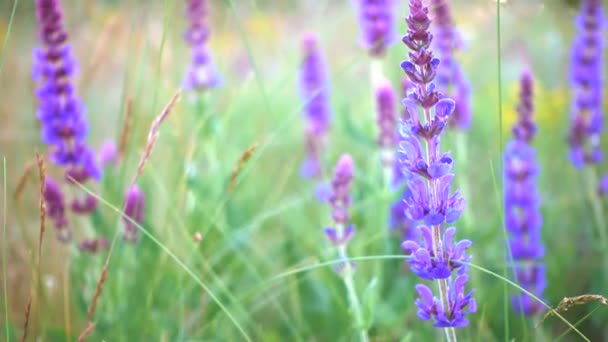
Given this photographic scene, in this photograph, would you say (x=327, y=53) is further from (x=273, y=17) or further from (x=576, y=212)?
(x=576, y=212)

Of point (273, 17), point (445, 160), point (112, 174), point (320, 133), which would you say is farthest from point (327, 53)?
point (445, 160)

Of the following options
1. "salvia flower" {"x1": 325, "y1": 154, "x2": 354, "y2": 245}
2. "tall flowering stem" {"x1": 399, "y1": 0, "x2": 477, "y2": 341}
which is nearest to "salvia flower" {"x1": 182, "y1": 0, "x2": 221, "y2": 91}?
"salvia flower" {"x1": 325, "y1": 154, "x2": 354, "y2": 245}

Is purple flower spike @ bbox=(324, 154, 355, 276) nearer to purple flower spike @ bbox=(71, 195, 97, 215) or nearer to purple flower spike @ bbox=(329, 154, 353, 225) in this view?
purple flower spike @ bbox=(329, 154, 353, 225)

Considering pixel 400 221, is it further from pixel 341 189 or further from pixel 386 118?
pixel 341 189

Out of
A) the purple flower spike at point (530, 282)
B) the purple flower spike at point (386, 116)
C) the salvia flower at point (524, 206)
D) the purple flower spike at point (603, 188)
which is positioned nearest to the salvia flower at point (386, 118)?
the purple flower spike at point (386, 116)

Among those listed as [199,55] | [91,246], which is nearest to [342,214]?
[91,246]

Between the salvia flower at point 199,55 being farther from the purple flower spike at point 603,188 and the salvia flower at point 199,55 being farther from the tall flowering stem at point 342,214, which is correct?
the purple flower spike at point 603,188
